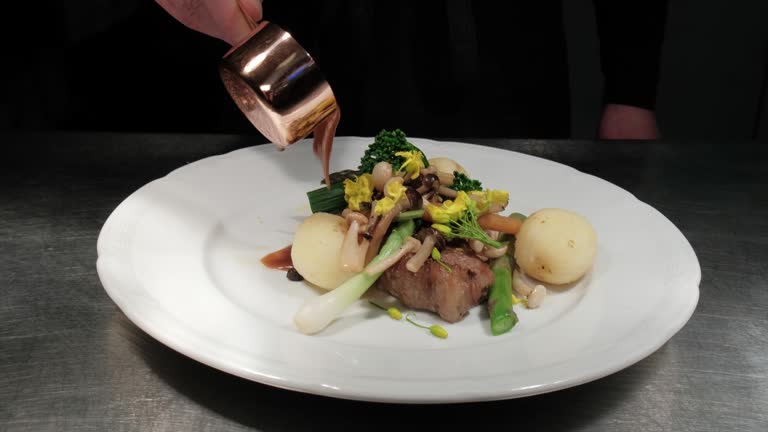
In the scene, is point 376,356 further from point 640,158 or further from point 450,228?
Result: point 640,158

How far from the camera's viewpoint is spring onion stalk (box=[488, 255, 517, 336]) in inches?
56.6

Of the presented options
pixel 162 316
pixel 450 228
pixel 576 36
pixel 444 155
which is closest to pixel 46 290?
pixel 162 316

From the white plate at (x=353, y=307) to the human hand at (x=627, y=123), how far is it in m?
1.01

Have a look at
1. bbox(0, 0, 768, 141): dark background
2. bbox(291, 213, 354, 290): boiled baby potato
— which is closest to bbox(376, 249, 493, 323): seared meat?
bbox(291, 213, 354, 290): boiled baby potato

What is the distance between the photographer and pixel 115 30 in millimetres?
2918

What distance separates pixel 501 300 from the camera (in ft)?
4.92

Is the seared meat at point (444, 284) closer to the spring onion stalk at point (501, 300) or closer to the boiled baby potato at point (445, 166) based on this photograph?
the spring onion stalk at point (501, 300)

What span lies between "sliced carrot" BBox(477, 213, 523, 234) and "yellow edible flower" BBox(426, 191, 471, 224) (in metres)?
0.09

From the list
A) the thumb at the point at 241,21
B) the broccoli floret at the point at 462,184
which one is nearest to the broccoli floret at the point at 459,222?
the broccoli floret at the point at 462,184

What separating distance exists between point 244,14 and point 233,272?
66cm

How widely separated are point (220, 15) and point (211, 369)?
2.97 feet

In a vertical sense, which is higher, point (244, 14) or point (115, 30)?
point (244, 14)

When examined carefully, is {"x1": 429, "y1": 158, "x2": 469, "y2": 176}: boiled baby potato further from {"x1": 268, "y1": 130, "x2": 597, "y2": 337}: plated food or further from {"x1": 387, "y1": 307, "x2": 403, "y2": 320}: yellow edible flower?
{"x1": 387, "y1": 307, "x2": 403, "y2": 320}: yellow edible flower

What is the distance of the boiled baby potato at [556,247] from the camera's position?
63.4 inches
